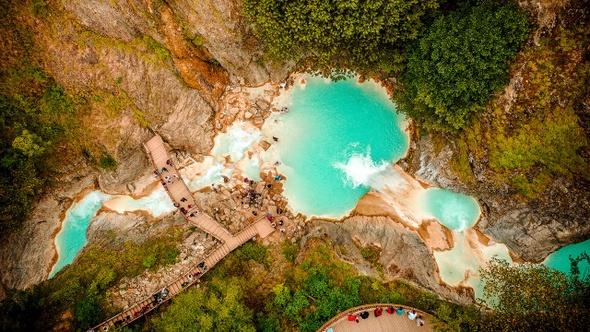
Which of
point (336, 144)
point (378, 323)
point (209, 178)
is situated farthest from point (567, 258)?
point (209, 178)

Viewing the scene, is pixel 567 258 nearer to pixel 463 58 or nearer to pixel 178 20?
pixel 463 58

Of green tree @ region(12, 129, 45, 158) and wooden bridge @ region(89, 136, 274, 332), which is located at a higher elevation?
green tree @ region(12, 129, 45, 158)

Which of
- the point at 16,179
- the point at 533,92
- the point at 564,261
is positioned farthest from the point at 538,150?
the point at 16,179

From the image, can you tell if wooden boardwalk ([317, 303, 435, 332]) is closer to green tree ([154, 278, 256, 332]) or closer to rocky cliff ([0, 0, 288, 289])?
green tree ([154, 278, 256, 332])

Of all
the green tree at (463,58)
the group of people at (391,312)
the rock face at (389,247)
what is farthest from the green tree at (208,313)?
the green tree at (463,58)

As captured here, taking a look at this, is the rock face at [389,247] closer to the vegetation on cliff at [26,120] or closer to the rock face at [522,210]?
the rock face at [522,210]

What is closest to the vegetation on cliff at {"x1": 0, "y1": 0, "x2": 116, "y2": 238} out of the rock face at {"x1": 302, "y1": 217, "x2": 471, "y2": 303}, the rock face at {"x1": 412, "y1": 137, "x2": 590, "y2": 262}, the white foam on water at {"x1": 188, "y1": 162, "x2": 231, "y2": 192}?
the white foam on water at {"x1": 188, "y1": 162, "x2": 231, "y2": 192}
